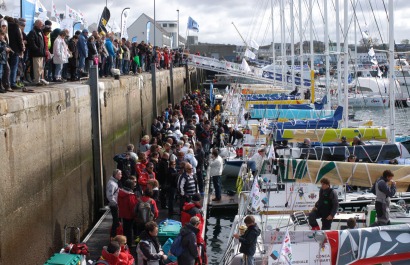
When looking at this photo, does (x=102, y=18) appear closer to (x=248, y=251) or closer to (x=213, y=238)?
(x=213, y=238)

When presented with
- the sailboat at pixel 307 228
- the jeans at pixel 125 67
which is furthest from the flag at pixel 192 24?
the sailboat at pixel 307 228

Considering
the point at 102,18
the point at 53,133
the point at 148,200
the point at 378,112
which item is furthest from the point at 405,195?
the point at 378,112

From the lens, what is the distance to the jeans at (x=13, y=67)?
13.2 meters

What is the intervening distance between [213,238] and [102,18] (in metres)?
11.7

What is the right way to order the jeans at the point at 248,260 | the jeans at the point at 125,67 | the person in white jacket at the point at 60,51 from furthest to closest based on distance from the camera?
the jeans at the point at 125,67 → the person in white jacket at the point at 60,51 → the jeans at the point at 248,260

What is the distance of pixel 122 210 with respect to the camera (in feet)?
41.4

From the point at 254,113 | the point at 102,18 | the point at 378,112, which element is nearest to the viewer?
the point at 102,18

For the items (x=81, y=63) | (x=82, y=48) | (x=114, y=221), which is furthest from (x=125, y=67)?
(x=114, y=221)

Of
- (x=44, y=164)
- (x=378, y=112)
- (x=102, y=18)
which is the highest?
(x=102, y=18)

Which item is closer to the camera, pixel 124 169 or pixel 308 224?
pixel 308 224

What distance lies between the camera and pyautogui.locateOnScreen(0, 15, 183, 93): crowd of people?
1316cm

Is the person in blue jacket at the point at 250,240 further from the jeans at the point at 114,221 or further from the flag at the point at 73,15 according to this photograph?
the flag at the point at 73,15

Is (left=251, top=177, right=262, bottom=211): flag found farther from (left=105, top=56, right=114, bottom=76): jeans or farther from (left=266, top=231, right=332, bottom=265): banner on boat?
(left=105, top=56, right=114, bottom=76): jeans

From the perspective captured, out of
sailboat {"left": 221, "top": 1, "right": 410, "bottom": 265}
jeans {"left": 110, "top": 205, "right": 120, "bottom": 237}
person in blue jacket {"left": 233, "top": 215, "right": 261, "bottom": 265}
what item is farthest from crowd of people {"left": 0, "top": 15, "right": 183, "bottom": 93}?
sailboat {"left": 221, "top": 1, "right": 410, "bottom": 265}
